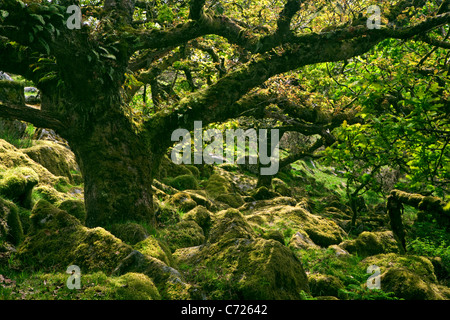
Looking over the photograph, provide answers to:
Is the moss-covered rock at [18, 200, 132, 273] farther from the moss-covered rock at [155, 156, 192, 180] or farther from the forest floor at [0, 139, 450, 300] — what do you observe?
the moss-covered rock at [155, 156, 192, 180]

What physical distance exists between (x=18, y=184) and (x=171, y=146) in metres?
3.59

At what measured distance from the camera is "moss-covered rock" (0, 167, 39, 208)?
24.3ft

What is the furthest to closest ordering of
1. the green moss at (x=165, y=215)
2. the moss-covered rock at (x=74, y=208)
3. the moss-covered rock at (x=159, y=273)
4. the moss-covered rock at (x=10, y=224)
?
the green moss at (x=165, y=215)
the moss-covered rock at (x=74, y=208)
the moss-covered rock at (x=10, y=224)
the moss-covered rock at (x=159, y=273)

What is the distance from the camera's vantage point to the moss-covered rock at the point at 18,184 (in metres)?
7.42

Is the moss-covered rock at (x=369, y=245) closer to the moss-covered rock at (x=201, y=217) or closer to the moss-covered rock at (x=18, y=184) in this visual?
the moss-covered rock at (x=201, y=217)

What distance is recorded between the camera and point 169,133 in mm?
8773

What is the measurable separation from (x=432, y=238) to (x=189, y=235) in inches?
449

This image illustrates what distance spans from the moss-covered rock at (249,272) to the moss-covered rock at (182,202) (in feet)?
15.2

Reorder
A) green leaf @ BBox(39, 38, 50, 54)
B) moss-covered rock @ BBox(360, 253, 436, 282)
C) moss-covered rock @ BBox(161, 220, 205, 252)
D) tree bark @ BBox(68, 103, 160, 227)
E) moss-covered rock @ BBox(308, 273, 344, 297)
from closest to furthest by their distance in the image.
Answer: moss-covered rock @ BBox(308, 273, 344, 297) < green leaf @ BBox(39, 38, 50, 54) < moss-covered rock @ BBox(360, 253, 436, 282) < tree bark @ BBox(68, 103, 160, 227) < moss-covered rock @ BBox(161, 220, 205, 252)

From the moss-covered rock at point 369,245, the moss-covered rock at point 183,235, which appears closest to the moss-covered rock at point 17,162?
the moss-covered rock at point 183,235

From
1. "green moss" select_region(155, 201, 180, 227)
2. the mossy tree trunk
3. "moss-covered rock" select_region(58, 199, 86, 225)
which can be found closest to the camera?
the mossy tree trunk

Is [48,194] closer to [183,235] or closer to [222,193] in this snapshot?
[183,235]

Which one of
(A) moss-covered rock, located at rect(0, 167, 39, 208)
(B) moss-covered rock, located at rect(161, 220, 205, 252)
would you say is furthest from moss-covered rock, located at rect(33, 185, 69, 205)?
(B) moss-covered rock, located at rect(161, 220, 205, 252)

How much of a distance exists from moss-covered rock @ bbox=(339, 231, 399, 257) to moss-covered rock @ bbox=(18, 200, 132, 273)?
6236mm
